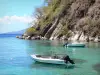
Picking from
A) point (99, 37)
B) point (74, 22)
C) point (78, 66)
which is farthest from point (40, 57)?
point (74, 22)

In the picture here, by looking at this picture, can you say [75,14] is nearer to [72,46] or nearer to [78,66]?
[72,46]

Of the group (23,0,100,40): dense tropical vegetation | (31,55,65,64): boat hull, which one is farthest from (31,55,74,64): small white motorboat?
(23,0,100,40): dense tropical vegetation

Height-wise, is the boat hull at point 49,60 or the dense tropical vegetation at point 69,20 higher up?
the dense tropical vegetation at point 69,20

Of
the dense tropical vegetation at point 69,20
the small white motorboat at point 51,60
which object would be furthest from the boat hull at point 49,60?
the dense tropical vegetation at point 69,20

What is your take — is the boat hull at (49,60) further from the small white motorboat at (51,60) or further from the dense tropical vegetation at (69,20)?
the dense tropical vegetation at (69,20)

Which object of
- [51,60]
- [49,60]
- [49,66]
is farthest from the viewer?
[49,60]

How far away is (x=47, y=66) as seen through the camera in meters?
37.0

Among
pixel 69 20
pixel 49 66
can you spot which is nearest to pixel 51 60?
pixel 49 66

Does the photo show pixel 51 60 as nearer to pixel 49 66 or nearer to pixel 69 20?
pixel 49 66

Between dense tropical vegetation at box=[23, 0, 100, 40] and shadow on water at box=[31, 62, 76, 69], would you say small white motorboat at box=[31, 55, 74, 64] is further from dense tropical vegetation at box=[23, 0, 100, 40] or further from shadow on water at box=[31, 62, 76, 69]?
dense tropical vegetation at box=[23, 0, 100, 40]

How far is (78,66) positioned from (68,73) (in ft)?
15.3

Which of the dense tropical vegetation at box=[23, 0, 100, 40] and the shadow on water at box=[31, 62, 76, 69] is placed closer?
the shadow on water at box=[31, 62, 76, 69]

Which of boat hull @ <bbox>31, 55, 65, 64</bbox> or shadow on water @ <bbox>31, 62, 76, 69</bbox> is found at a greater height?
boat hull @ <bbox>31, 55, 65, 64</bbox>

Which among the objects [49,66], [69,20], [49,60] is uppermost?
[69,20]
